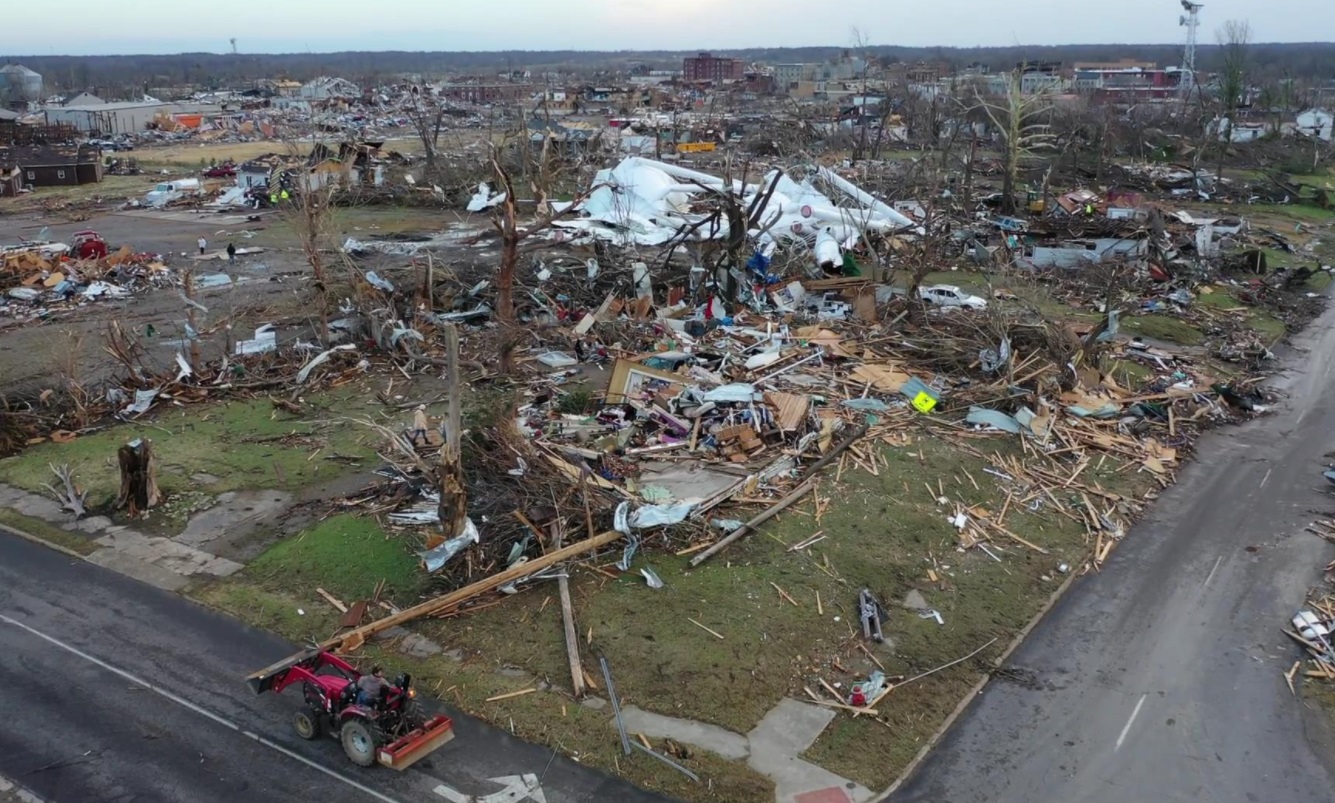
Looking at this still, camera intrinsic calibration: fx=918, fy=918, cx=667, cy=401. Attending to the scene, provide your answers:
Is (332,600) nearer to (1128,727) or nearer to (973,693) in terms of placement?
(973,693)

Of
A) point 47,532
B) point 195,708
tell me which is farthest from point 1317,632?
point 47,532

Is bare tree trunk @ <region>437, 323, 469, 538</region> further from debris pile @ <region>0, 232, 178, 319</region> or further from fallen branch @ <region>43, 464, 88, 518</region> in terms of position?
debris pile @ <region>0, 232, 178, 319</region>

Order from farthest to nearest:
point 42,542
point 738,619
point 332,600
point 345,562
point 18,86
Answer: point 18,86, point 42,542, point 345,562, point 332,600, point 738,619

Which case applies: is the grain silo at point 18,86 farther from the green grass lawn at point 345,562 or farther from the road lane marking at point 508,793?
the road lane marking at point 508,793

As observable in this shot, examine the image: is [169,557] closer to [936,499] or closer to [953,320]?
[936,499]

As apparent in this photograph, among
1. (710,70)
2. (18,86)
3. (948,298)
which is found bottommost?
(948,298)

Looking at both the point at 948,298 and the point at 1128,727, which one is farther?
the point at 948,298

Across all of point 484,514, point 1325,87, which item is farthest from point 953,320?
point 1325,87
